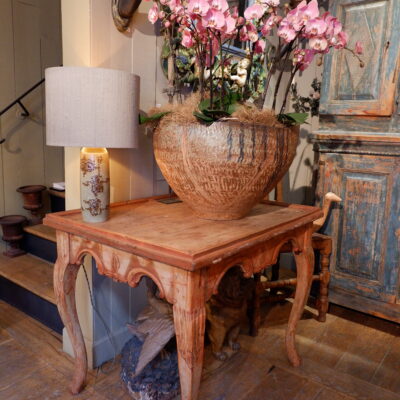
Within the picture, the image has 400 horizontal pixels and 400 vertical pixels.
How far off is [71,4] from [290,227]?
45.9 inches

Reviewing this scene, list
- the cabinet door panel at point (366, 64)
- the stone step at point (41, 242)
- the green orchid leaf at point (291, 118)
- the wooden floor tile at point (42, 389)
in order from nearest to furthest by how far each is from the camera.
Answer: the green orchid leaf at point (291, 118)
the wooden floor tile at point (42, 389)
the cabinet door panel at point (366, 64)
the stone step at point (41, 242)

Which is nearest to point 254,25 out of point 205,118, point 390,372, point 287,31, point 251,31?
point 251,31

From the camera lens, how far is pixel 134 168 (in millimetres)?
1682

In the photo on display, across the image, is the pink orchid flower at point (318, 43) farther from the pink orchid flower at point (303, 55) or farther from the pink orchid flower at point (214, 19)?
the pink orchid flower at point (214, 19)

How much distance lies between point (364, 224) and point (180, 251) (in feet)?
4.78

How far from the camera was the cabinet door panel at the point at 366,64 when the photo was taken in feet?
6.25

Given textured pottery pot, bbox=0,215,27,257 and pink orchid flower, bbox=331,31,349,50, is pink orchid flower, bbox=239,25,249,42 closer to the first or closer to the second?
pink orchid flower, bbox=331,31,349,50

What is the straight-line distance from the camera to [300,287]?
1604mm

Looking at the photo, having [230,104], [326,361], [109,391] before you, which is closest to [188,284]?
[230,104]

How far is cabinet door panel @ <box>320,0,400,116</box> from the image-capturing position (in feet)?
6.25

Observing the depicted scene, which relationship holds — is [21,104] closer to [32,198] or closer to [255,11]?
[32,198]

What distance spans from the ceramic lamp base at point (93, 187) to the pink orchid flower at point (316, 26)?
0.74 m

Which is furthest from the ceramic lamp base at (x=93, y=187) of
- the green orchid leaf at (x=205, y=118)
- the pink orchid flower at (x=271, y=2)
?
the pink orchid flower at (x=271, y=2)

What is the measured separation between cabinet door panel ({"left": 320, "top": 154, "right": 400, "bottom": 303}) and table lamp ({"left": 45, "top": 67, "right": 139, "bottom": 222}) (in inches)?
52.2
